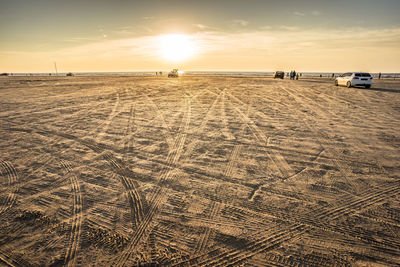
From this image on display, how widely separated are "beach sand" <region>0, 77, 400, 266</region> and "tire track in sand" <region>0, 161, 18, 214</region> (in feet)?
0.07

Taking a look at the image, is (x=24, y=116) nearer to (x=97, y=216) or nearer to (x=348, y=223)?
(x=97, y=216)

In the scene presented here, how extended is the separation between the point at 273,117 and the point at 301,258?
6993 mm

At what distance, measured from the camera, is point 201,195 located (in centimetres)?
370

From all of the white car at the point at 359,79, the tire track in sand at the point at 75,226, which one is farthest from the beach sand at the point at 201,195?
the white car at the point at 359,79

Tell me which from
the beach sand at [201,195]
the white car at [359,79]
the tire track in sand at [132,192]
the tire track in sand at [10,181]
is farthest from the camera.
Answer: the white car at [359,79]

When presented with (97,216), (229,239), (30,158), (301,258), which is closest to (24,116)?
(30,158)

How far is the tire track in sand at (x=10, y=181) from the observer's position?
3422mm

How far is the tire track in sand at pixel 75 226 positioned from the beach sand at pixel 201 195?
0.01 m

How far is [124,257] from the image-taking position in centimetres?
253

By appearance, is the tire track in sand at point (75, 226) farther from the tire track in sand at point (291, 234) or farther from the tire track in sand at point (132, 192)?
the tire track in sand at point (291, 234)

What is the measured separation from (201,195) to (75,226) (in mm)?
2037

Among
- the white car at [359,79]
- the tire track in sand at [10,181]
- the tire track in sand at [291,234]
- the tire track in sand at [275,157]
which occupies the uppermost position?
the white car at [359,79]

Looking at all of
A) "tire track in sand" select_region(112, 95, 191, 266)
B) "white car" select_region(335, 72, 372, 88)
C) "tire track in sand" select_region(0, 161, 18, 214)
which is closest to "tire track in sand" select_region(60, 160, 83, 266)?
"tire track in sand" select_region(112, 95, 191, 266)

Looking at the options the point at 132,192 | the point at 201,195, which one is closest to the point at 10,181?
the point at 132,192
